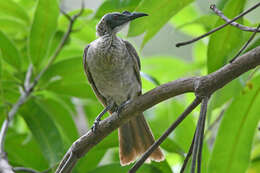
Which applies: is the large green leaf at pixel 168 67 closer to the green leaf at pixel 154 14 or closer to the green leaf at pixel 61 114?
the green leaf at pixel 61 114

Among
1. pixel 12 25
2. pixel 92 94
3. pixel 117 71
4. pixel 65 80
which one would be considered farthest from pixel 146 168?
pixel 12 25

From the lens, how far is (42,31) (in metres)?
2.23

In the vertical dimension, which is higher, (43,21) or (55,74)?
(43,21)

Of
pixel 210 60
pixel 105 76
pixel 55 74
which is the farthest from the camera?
pixel 55 74

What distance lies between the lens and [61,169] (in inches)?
55.9

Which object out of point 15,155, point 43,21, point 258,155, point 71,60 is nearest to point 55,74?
point 71,60

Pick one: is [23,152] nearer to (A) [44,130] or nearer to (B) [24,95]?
(A) [44,130]

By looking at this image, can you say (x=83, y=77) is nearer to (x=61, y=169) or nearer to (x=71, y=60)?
(x=71, y=60)

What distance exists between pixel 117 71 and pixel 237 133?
69cm

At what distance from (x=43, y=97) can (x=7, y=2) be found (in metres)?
0.57

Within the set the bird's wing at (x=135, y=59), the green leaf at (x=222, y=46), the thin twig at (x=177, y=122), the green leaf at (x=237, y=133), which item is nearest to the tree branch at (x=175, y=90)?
the thin twig at (x=177, y=122)

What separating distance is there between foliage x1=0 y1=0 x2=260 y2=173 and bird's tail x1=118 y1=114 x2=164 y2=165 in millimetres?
51

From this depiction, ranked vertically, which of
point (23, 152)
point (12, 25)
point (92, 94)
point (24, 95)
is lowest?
point (23, 152)

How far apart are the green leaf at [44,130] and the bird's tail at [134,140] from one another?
1.06 ft
